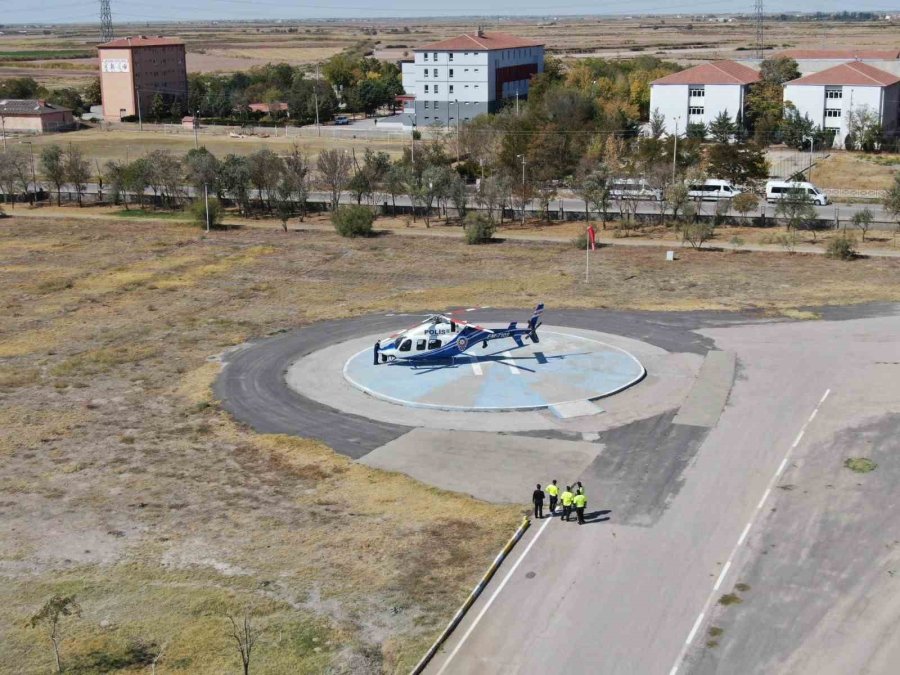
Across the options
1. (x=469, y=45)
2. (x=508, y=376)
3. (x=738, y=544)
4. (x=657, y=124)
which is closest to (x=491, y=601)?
(x=738, y=544)

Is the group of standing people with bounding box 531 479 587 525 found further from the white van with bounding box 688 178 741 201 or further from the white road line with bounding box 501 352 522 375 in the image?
the white van with bounding box 688 178 741 201

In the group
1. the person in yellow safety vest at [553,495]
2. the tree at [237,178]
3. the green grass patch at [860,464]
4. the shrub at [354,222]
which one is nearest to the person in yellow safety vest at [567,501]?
the person in yellow safety vest at [553,495]

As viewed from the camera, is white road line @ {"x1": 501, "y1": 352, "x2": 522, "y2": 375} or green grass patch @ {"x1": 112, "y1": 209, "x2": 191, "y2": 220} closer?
white road line @ {"x1": 501, "y1": 352, "x2": 522, "y2": 375}

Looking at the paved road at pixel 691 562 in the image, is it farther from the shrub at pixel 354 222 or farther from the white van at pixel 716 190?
the white van at pixel 716 190

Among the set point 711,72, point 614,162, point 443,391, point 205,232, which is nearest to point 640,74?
point 711,72

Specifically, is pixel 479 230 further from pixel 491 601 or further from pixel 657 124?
pixel 491 601

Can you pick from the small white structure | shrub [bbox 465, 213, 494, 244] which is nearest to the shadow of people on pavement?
shrub [bbox 465, 213, 494, 244]
